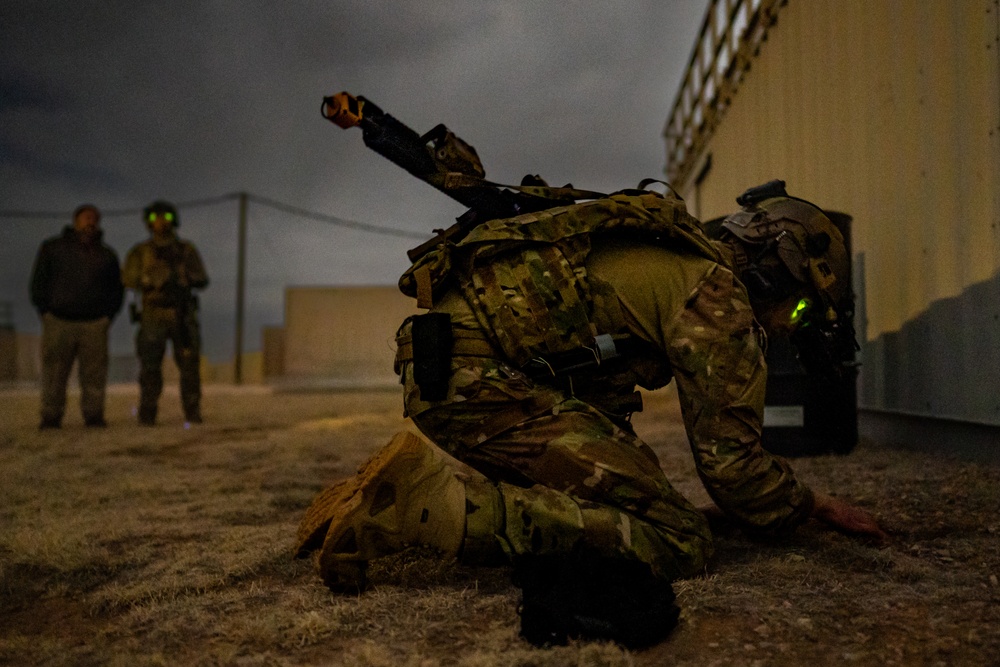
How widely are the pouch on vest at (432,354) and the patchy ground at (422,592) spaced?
0.39 m

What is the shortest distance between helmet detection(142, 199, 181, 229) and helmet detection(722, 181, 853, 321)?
17.2 feet

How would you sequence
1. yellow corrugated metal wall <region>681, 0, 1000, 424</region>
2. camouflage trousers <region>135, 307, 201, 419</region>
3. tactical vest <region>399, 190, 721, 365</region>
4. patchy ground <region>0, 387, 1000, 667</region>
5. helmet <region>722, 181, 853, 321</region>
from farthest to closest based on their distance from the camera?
1. camouflage trousers <region>135, 307, 201, 419</region>
2. yellow corrugated metal wall <region>681, 0, 1000, 424</region>
3. helmet <region>722, 181, 853, 321</region>
4. tactical vest <region>399, 190, 721, 365</region>
5. patchy ground <region>0, 387, 1000, 667</region>

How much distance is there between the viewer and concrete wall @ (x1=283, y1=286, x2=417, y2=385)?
63.2 feet

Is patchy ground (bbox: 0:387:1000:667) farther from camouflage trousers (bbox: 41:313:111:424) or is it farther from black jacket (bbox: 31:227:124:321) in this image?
black jacket (bbox: 31:227:124:321)

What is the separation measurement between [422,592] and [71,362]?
5.30 m

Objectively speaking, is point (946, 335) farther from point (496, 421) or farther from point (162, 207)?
point (162, 207)

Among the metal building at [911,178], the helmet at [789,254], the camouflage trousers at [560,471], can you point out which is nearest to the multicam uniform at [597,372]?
the camouflage trousers at [560,471]

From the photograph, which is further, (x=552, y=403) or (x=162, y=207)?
(x=162, y=207)

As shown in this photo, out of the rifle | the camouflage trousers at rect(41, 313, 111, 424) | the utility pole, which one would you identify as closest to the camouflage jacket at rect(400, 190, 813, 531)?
the rifle

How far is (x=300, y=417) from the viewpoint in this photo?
22.3ft

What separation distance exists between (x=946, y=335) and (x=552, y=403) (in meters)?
2.29

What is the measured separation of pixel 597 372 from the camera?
1.89 metres

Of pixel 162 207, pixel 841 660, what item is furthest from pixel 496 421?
pixel 162 207

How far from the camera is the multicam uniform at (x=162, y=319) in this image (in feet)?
19.4
